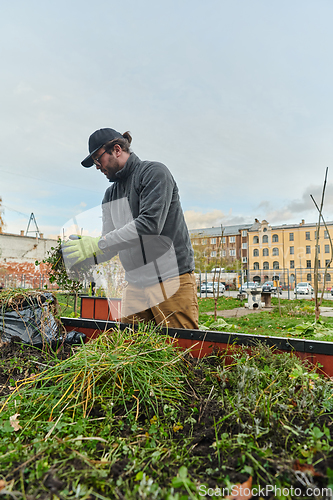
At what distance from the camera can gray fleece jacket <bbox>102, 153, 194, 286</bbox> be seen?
2.03 m

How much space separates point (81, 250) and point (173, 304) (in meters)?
0.78

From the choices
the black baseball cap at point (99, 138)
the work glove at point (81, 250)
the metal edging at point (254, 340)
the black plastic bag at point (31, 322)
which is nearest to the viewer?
the metal edging at point (254, 340)

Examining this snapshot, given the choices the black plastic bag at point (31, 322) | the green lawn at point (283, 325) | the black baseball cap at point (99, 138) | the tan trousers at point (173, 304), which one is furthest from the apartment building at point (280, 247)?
the black plastic bag at point (31, 322)

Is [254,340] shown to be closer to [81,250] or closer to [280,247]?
[81,250]

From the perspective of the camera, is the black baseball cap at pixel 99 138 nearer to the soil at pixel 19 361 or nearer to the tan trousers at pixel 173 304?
the tan trousers at pixel 173 304

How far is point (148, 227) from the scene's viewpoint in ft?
6.55

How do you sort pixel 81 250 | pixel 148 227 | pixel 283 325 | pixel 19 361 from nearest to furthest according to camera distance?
pixel 19 361
pixel 148 227
pixel 81 250
pixel 283 325

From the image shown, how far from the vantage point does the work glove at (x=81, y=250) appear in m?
2.10

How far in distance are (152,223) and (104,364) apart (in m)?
1.02

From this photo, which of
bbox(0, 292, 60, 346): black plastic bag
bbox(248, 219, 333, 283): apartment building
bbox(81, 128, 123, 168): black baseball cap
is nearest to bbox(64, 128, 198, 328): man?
bbox(81, 128, 123, 168): black baseball cap

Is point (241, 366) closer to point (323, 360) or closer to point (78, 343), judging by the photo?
point (323, 360)

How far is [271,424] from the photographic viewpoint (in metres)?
0.92

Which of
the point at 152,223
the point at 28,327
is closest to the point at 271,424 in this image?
the point at 152,223

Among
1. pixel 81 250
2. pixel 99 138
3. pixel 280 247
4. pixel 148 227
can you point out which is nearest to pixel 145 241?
pixel 148 227
